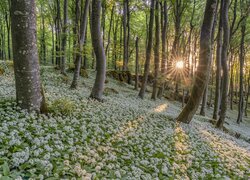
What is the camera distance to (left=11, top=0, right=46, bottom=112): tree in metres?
5.13

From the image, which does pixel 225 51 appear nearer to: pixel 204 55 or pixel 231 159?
pixel 204 55

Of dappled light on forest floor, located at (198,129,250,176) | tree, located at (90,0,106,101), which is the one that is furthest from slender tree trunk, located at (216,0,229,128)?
tree, located at (90,0,106,101)

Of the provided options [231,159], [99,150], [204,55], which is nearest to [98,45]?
[204,55]

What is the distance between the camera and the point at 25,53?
5.27 metres

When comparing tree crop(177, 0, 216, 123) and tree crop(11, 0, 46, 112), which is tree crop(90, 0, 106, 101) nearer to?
tree crop(177, 0, 216, 123)

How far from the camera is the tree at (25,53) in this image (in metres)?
5.13

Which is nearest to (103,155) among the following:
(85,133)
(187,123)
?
(85,133)

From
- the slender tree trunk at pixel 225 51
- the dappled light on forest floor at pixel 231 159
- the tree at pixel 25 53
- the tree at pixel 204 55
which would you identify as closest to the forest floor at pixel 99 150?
the dappled light on forest floor at pixel 231 159

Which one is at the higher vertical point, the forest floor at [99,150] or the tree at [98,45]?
the tree at [98,45]

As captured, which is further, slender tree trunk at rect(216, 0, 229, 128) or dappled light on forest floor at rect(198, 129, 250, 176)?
slender tree trunk at rect(216, 0, 229, 128)

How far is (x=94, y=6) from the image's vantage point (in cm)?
962

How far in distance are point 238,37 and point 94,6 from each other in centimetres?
Answer: 2128

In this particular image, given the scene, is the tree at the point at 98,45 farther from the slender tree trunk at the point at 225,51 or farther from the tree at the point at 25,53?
the slender tree trunk at the point at 225,51

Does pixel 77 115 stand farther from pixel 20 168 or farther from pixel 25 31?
pixel 20 168
